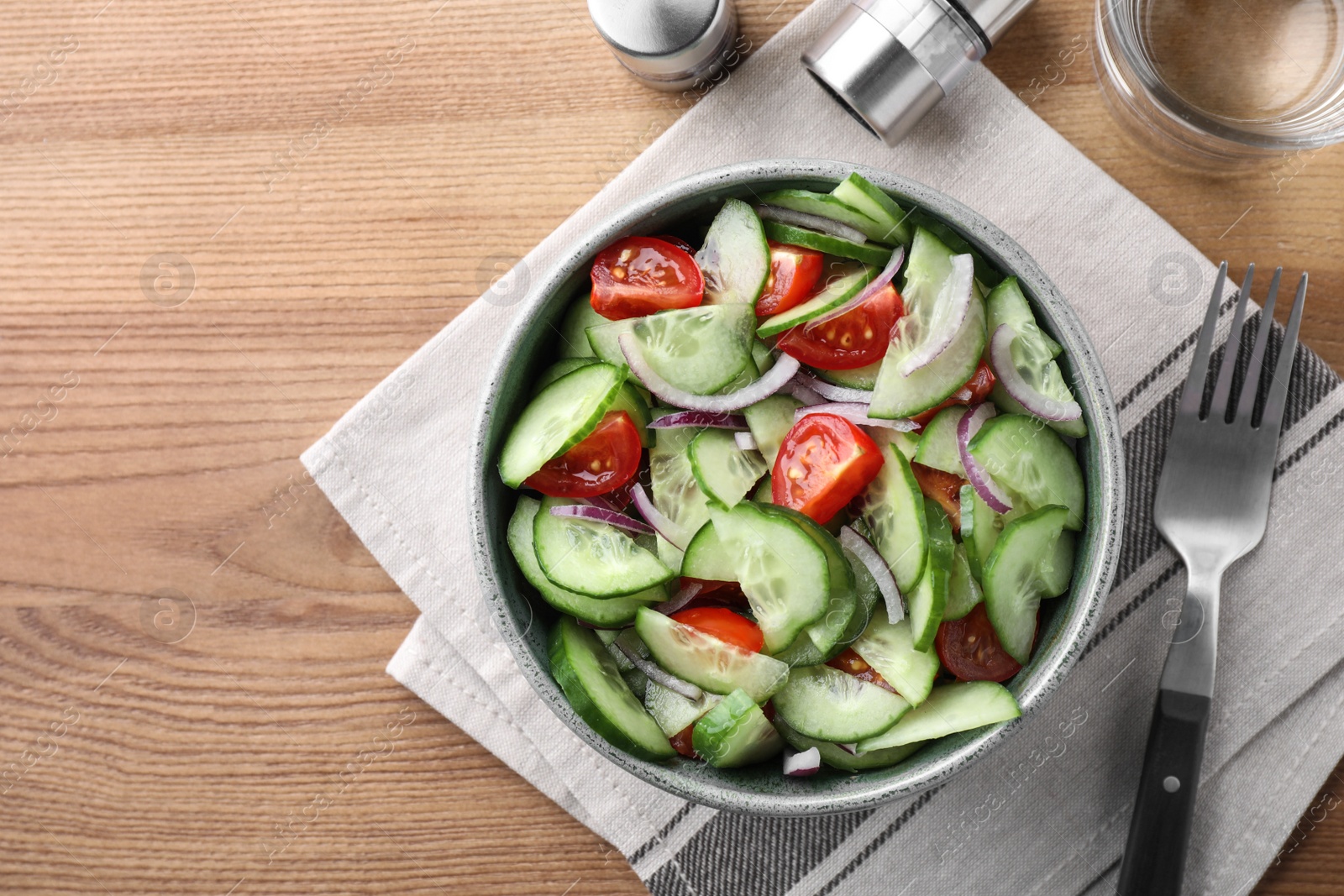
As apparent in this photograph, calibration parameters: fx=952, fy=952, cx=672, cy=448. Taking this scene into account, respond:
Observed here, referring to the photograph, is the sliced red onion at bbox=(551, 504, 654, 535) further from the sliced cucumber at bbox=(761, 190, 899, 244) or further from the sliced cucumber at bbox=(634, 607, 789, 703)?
the sliced cucumber at bbox=(761, 190, 899, 244)

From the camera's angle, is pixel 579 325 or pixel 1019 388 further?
pixel 579 325

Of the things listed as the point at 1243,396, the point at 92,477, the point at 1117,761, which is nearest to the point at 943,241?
the point at 1243,396

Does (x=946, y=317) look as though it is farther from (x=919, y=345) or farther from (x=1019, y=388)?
(x=1019, y=388)

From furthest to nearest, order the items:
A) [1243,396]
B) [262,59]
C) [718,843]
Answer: [262,59] → [718,843] → [1243,396]

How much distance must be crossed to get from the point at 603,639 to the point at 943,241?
89 cm

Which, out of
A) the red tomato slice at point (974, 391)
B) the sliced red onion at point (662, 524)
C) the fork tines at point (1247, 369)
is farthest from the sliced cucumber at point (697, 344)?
the fork tines at point (1247, 369)

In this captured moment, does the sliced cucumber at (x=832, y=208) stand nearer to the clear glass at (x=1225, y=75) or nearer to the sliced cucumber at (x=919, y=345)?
the sliced cucumber at (x=919, y=345)

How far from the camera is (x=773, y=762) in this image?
1.66 meters

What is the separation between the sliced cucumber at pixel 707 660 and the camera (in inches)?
59.3

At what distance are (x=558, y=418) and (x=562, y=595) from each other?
29 cm

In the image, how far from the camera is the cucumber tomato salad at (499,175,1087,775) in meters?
1.48

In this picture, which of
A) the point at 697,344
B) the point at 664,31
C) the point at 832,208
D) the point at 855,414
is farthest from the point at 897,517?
the point at 664,31

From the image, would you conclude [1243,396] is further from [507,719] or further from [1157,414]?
[507,719]

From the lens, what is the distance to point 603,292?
1604 mm
